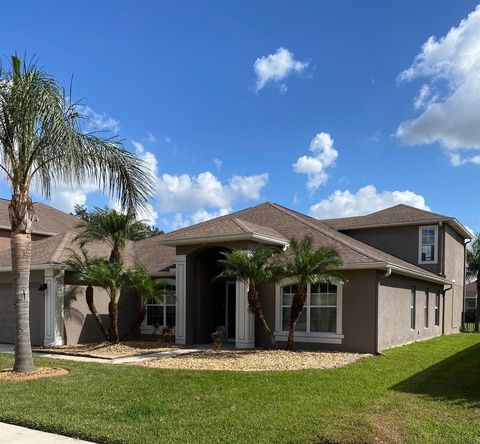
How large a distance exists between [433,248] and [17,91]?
63.2 feet

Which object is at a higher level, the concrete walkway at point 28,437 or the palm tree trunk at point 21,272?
the palm tree trunk at point 21,272

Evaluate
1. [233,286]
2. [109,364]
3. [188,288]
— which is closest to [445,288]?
[233,286]

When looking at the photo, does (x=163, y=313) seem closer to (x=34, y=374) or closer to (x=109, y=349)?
(x=109, y=349)

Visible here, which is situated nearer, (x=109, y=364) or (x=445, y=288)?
(x=109, y=364)

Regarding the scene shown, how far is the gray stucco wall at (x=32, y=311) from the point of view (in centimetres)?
1862

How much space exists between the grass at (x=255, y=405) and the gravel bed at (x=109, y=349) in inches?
122

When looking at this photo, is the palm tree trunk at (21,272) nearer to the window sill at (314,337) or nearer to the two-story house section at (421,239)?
the window sill at (314,337)

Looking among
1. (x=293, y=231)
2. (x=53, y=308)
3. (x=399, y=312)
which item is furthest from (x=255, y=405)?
(x=53, y=308)

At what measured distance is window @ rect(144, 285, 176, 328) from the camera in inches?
806

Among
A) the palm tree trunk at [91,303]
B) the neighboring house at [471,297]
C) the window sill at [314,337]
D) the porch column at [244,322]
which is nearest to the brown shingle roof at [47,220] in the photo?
the palm tree trunk at [91,303]

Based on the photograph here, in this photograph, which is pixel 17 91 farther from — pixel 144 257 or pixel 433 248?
pixel 433 248

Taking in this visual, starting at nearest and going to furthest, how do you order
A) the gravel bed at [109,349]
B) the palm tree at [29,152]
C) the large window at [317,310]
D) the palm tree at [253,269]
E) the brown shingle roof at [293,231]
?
the palm tree at [29,152] → the palm tree at [253,269] → the gravel bed at [109,349] → the large window at [317,310] → the brown shingle roof at [293,231]

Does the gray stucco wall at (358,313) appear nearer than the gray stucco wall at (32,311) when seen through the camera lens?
Yes

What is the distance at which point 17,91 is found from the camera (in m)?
10.8
